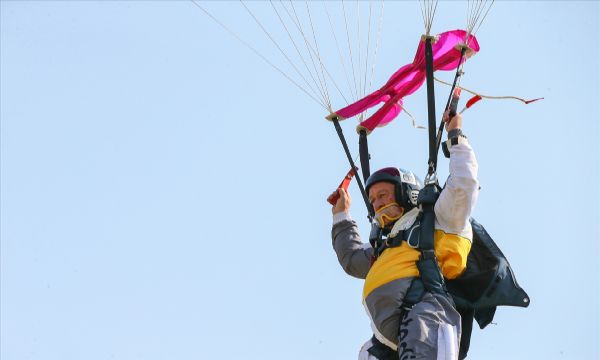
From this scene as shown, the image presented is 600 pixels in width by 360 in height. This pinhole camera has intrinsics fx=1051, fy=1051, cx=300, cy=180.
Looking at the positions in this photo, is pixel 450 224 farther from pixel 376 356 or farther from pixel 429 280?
pixel 376 356

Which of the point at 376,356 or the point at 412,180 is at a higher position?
the point at 412,180

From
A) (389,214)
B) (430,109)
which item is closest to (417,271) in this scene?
(389,214)

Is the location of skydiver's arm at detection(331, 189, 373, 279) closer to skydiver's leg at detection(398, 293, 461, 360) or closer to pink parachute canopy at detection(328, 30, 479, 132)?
pink parachute canopy at detection(328, 30, 479, 132)

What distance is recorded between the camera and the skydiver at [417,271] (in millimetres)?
7191

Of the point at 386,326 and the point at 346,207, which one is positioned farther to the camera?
the point at 346,207

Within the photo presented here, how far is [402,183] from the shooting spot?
26.8 feet

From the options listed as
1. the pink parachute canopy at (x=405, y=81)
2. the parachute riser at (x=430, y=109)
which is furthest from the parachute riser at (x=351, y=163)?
the parachute riser at (x=430, y=109)

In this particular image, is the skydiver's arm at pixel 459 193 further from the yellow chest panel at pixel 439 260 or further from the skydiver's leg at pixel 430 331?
the skydiver's leg at pixel 430 331

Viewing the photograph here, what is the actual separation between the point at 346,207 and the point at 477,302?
6.35ft

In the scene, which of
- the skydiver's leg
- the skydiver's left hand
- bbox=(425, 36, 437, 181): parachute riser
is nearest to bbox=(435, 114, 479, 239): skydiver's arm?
the skydiver's left hand

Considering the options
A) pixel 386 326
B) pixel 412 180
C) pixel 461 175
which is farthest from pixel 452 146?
pixel 386 326

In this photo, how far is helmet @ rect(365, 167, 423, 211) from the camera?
8.13 metres

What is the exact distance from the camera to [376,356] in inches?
306

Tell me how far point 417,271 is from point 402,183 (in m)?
0.94
